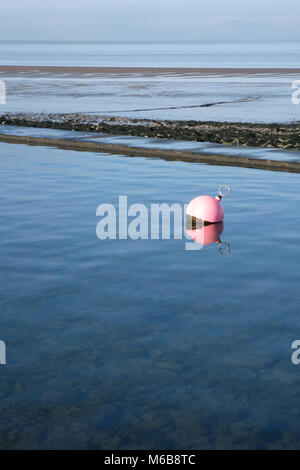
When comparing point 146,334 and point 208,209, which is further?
point 208,209

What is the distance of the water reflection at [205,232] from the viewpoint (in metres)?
9.46

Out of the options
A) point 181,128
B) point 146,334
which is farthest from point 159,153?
point 146,334

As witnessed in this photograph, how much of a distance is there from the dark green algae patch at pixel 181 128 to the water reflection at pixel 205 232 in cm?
852

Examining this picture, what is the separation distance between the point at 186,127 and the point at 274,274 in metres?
16.0

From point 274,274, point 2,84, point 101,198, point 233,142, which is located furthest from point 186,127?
point 2,84

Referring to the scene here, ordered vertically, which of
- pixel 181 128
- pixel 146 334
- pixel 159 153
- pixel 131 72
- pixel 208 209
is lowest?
pixel 146 334

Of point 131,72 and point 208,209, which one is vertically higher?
point 131,72

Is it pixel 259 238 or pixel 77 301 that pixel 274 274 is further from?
pixel 77 301

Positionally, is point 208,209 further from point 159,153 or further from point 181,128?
point 181,128

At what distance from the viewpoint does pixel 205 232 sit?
33.3 feet

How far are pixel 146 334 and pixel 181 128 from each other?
17.4 metres

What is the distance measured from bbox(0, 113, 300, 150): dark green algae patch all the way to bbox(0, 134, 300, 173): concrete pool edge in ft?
8.97

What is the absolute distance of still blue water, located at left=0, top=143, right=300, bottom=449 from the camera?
191 inches

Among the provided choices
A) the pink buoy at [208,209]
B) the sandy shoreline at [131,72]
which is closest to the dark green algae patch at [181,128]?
the pink buoy at [208,209]
